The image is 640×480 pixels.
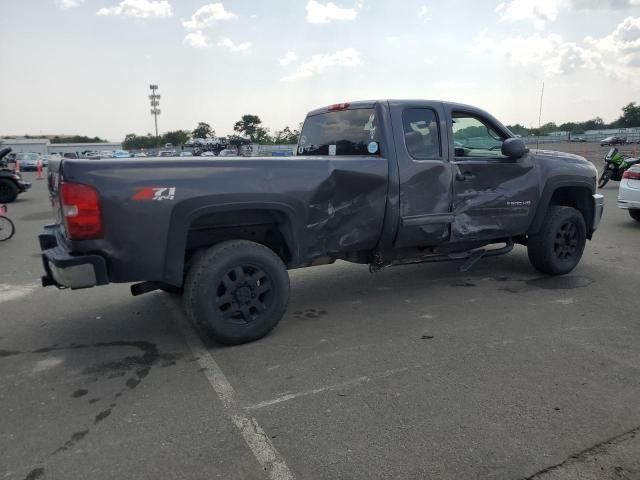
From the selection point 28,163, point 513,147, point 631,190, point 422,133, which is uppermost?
point 422,133

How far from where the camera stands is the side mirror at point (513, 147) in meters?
4.84

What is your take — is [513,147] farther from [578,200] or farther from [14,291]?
[14,291]

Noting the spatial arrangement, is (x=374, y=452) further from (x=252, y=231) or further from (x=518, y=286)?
(x=518, y=286)

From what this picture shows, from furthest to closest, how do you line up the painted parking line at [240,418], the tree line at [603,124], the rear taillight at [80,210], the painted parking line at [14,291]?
the tree line at [603,124]
the painted parking line at [14,291]
the rear taillight at [80,210]
the painted parking line at [240,418]

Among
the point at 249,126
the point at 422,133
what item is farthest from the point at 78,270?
the point at 249,126

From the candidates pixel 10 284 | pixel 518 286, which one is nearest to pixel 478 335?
pixel 518 286

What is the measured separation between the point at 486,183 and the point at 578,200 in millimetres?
1799

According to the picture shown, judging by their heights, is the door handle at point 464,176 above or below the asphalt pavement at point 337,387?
above

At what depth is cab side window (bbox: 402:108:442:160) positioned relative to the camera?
4527 mm

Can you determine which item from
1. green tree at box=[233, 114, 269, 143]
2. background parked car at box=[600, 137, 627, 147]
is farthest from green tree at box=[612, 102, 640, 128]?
green tree at box=[233, 114, 269, 143]

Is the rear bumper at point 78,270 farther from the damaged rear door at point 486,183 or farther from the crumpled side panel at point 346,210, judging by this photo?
the damaged rear door at point 486,183

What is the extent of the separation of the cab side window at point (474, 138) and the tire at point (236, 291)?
2.29 meters

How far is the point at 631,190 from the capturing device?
8750mm

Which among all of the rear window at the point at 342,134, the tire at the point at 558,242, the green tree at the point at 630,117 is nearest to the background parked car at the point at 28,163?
the rear window at the point at 342,134
